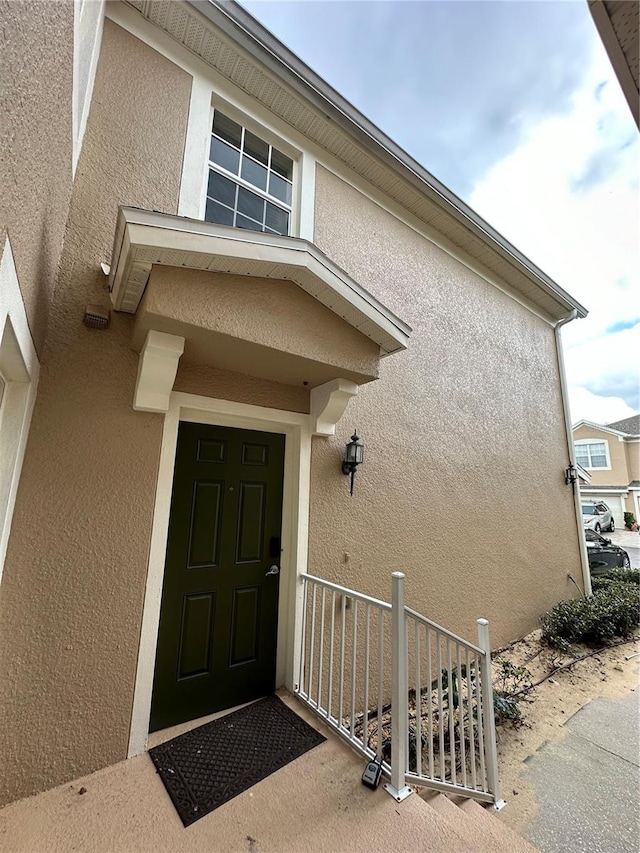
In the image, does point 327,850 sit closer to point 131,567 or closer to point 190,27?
point 131,567

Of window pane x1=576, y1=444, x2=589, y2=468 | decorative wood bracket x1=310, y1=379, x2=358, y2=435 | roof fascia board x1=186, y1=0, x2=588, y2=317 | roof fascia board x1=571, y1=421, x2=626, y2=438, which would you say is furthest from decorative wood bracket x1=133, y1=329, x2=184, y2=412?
window pane x1=576, y1=444, x2=589, y2=468

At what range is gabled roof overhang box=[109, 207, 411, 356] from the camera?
1.97 metres

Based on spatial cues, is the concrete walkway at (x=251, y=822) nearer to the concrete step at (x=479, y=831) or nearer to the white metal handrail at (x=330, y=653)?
the concrete step at (x=479, y=831)

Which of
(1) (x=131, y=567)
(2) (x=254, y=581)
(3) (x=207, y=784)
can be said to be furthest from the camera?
(2) (x=254, y=581)

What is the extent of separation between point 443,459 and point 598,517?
55.4 feet

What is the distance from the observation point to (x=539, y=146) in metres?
4.11

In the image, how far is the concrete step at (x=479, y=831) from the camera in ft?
5.82

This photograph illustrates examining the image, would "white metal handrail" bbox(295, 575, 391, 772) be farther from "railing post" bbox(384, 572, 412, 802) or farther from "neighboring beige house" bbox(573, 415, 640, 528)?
"neighboring beige house" bbox(573, 415, 640, 528)

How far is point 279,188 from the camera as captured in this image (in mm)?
3732

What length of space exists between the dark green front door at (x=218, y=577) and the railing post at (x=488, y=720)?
164 centimetres

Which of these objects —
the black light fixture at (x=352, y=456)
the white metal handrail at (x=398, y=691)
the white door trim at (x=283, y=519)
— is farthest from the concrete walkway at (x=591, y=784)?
the black light fixture at (x=352, y=456)

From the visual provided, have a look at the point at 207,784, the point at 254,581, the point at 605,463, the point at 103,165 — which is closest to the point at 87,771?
the point at 207,784

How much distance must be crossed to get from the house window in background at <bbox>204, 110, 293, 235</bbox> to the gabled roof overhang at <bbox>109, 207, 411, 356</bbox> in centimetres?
120

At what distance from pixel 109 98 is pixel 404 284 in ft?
11.2
